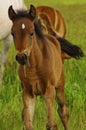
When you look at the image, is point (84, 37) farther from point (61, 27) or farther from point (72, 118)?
point (72, 118)

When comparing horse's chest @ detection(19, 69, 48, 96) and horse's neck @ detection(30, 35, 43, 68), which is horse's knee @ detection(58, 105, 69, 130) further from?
horse's neck @ detection(30, 35, 43, 68)

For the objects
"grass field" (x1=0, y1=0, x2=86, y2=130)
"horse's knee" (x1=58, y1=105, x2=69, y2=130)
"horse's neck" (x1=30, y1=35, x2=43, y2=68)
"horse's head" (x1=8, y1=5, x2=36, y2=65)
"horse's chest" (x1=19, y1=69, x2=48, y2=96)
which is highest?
"horse's head" (x1=8, y1=5, x2=36, y2=65)

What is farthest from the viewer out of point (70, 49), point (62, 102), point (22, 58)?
point (70, 49)

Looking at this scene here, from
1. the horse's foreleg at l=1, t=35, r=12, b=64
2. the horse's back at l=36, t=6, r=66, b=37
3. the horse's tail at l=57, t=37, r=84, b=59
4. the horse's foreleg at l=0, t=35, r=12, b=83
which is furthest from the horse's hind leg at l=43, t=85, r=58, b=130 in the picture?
the horse's foreleg at l=1, t=35, r=12, b=64

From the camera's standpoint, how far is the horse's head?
4.75m

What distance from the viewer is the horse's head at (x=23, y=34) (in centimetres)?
475

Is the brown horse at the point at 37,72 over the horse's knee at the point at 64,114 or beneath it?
over

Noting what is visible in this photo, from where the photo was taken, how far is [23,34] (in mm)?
4816

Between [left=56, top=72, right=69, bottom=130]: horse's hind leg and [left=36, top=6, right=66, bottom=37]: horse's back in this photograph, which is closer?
[left=56, top=72, right=69, bottom=130]: horse's hind leg

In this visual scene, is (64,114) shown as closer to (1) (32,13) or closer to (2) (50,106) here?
(2) (50,106)

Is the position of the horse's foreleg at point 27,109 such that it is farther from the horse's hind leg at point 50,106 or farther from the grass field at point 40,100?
the grass field at point 40,100

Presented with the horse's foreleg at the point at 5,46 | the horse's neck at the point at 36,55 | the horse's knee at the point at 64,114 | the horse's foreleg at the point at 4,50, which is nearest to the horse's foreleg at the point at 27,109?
the horse's neck at the point at 36,55

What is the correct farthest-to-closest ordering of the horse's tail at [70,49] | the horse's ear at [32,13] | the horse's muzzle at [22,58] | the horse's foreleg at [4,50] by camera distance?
the horse's foreleg at [4,50], the horse's tail at [70,49], the horse's ear at [32,13], the horse's muzzle at [22,58]

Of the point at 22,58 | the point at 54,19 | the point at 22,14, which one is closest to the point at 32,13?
the point at 22,14
